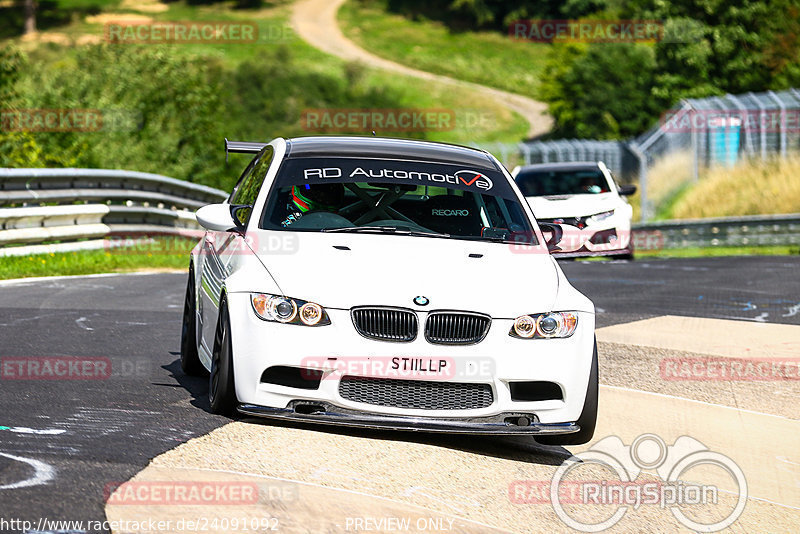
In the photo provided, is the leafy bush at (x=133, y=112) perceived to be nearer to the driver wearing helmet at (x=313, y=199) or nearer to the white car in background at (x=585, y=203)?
the white car in background at (x=585, y=203)

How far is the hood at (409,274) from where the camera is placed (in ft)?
21.0

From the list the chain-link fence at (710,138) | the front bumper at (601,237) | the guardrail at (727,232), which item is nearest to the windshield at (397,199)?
the front bumper at (601,237)

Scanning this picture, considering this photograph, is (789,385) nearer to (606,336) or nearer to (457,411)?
(606,336)

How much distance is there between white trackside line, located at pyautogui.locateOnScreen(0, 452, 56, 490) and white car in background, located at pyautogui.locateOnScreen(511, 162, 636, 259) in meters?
13.9

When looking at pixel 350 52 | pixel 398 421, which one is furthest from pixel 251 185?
pixel 350 52

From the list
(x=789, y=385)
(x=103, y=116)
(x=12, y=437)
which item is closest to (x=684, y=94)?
(x=103, y=116)

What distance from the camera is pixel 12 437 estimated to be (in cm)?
610

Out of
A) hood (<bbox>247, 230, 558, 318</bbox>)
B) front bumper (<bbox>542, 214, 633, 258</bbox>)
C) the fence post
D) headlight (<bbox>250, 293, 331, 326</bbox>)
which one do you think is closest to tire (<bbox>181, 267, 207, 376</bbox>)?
hood (<bbox>247, 230, 558, 318</bbox>)

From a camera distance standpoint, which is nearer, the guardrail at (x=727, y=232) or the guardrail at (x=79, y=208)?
the guardrail at (x=79, y=208)

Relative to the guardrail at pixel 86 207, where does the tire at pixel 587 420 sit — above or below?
above

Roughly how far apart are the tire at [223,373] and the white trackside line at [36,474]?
1247 mm

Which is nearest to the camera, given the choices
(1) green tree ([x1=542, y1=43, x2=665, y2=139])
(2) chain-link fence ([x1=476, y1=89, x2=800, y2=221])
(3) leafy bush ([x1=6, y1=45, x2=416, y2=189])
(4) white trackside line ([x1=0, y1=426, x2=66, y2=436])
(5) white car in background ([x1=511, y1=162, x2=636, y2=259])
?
(4) white trackside line ([x1=0, y1=426, x2=66, y2=436])

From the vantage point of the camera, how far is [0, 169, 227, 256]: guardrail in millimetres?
16297

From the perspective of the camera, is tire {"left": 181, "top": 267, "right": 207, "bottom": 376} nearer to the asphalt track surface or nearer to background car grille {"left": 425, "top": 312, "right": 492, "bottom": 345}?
the asphalt track surface
